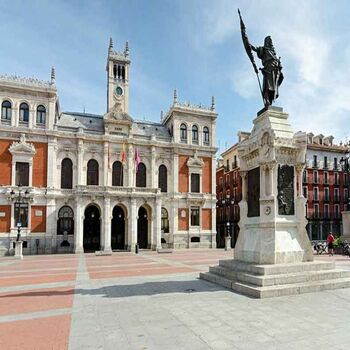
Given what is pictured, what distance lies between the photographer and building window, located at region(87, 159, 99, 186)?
37469 mm

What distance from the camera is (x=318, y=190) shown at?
176 feet

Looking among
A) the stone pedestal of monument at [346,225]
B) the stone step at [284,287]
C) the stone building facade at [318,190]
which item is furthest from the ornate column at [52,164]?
the stone pedestal of monument at [346,225]

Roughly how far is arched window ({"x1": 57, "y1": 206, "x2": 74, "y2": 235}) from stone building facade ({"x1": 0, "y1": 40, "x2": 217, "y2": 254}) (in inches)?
4.1

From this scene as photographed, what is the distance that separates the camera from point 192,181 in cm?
4153

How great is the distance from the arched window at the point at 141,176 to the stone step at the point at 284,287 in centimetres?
2924

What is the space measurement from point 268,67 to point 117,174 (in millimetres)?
28543

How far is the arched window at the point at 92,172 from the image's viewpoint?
37.5 m

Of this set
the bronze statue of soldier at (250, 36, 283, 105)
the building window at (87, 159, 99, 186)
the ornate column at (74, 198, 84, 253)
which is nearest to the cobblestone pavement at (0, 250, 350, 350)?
the bronze statue of soldier at (250, 36, 283, 105)

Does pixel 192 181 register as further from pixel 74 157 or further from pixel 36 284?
pixel 36 284

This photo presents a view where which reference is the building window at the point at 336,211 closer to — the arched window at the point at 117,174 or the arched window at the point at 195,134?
the arched window at the point at 195,134

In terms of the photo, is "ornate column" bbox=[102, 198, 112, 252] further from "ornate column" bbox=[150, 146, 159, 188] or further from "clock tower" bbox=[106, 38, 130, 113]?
"clock tower" bbox=[106, 38, 130, 113]

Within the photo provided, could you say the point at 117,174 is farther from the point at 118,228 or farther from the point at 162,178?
the point at 118,228

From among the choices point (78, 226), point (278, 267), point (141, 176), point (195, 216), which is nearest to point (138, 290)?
A: point (278, 267)

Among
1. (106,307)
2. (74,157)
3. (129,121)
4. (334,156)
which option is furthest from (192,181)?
(106,307)
